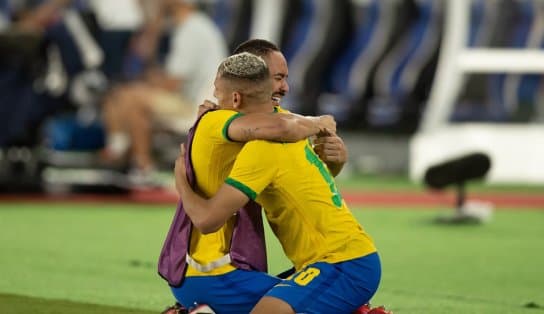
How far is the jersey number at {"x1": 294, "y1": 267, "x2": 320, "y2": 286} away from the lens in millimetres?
6035

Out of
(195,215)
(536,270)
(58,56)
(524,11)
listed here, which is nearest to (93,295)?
(195,215)

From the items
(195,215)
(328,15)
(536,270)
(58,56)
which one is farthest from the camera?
(328,15)

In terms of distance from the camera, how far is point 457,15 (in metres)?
19.9

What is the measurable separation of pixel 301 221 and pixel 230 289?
42 cm

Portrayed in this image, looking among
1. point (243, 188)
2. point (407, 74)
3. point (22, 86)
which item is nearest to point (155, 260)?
point (243, 188)

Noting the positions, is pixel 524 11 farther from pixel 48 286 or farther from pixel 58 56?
pixel 48 286

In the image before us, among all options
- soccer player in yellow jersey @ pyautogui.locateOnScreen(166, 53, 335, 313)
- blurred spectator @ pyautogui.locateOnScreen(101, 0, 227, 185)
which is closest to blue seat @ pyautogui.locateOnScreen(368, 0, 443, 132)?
blurred spectator @ pyautogui.locateOnScreen(101, 0, 227, 185)

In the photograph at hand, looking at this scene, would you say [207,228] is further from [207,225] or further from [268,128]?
[268,128]

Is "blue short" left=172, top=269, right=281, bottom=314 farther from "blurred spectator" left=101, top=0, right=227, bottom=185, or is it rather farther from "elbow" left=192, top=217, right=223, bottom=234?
"blurred spectator" left=101, top=0, right=227, bottom=185

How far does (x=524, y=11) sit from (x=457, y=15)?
62.9 inches

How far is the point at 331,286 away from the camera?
605 centimetres

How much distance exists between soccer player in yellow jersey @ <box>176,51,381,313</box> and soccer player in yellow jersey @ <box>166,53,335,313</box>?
5 centimetres

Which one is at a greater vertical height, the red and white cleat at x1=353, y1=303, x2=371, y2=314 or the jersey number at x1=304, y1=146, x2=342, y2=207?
the jersey number at x1=304, y1=146, x2=342, y2=207

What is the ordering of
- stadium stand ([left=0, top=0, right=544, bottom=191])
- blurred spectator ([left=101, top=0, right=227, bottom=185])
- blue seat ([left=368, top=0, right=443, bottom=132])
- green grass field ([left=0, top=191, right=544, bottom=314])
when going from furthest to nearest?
blue seat ([left=368, top=0, right=443, bottom=132]), stadium stand ([left=0, top=0, right=544, bottom=191]), blurred spectator ([left=101, top=0, right=227, bottom=185]), green grass field ([left=0, top=191, right=544, bottom=314])
